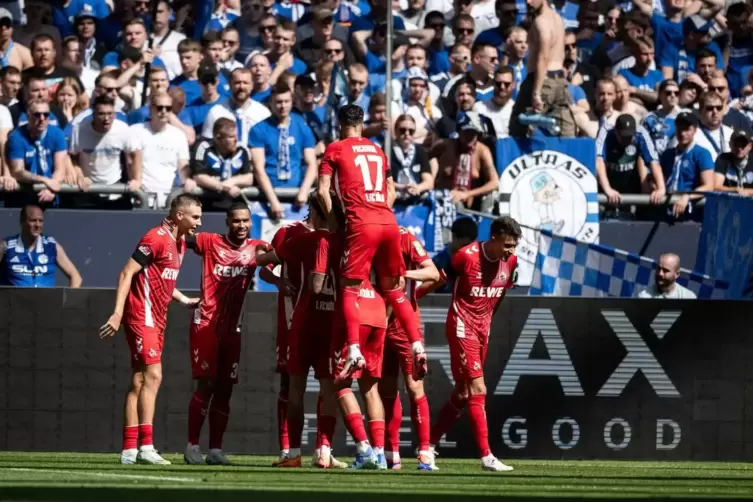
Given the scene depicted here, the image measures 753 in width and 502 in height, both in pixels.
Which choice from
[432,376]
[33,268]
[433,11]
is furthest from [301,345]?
[433,11]

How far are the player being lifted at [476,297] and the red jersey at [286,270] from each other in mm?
1337

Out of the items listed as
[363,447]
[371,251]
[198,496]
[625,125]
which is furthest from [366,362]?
[625,125]

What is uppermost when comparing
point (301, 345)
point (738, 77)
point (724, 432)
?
point (738, 77)

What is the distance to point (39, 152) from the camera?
15.3 m

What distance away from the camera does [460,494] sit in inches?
334

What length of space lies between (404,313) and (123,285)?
7.17 ft

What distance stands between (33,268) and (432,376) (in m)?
4.19

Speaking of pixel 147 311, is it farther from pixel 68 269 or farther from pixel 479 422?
pixel 68 269

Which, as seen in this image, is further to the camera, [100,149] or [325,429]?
[100,149]

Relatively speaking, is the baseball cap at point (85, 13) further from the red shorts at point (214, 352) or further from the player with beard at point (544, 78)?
the red shorts at point (214, 352)

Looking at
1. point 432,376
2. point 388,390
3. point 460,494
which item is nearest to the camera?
point 460,494

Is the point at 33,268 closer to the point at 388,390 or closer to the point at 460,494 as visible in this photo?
the point at 388,390

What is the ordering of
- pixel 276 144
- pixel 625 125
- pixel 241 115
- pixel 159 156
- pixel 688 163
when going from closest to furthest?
pixel 159 156 → pixel 276 144 → pixel 241 115 → pixel 625 125 → pixel 688 163

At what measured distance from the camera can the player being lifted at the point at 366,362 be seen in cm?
1071
